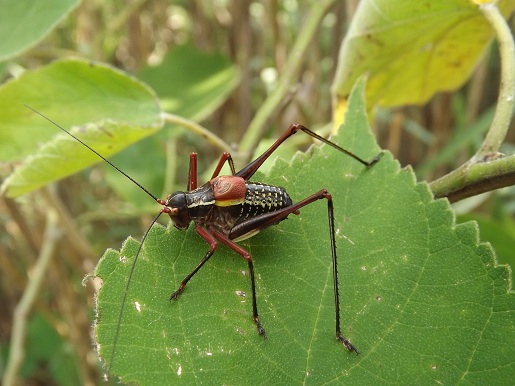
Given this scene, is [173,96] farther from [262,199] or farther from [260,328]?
[260,328]

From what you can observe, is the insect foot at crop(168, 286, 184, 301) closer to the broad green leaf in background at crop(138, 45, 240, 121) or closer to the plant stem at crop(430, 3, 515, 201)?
the plant stem at crop(430, 3, 515, 201)

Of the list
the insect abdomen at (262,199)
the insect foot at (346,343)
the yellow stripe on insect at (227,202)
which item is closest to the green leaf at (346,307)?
the insect foot at (346,343)

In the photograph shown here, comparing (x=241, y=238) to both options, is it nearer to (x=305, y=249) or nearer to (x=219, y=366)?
(x=305, y=249)

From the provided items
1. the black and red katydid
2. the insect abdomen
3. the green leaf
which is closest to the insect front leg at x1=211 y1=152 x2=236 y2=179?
the black and red katydid

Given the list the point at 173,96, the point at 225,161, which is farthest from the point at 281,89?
the point at 173,96

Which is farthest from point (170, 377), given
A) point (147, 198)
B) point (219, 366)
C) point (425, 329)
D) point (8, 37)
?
point (147, 198)

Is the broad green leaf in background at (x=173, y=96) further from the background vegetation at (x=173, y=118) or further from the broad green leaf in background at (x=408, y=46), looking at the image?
the broad green leaf in background at (x=408, y=46)
